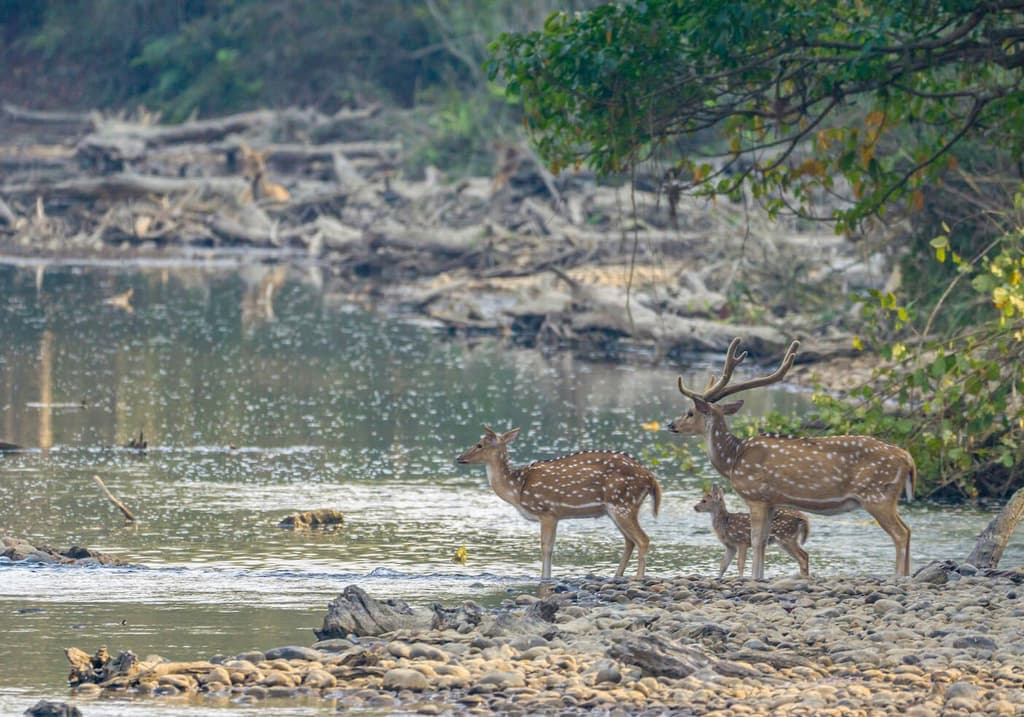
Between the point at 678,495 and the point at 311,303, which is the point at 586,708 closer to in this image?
the point at 678,495

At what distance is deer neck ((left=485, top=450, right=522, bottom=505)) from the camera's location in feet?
48.0

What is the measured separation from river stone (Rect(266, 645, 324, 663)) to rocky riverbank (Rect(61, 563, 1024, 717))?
1 cm

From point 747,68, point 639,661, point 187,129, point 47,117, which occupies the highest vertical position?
point 47,117

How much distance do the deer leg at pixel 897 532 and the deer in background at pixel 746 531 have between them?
688mm

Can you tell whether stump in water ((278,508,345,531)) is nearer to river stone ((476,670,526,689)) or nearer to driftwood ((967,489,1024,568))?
driftwood ((967,489,1024,568))

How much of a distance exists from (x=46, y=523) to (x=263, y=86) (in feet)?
164

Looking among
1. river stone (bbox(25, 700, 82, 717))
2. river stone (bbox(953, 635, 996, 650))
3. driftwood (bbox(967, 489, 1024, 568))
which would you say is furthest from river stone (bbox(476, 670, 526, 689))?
driftwood (bbox(967, 489, 1024, 568))

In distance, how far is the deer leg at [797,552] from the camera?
14211 mm

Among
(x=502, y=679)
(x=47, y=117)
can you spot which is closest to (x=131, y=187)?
(x=47, y=117)

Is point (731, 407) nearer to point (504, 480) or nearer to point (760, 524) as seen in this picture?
point (760, 524)

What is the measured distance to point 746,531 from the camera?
1459 cm

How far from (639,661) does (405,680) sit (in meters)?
1.26

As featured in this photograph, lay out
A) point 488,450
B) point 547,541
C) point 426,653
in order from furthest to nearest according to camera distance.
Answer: point 488,450 → point 547,541 → point 426,653

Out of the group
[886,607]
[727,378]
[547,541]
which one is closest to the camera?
[886,607]
